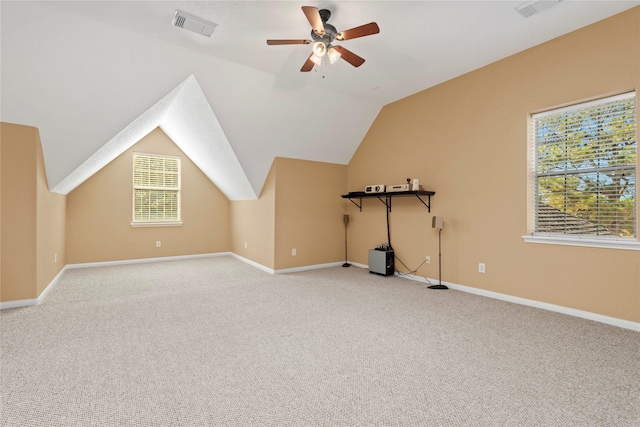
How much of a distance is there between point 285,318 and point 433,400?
1737 mm

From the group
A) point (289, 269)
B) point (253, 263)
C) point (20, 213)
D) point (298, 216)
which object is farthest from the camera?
point (253, 263)

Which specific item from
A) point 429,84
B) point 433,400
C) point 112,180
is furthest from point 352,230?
point 112,180

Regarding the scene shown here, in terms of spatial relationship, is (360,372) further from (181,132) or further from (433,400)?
(181,132)

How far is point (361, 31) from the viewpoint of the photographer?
8.30 feet

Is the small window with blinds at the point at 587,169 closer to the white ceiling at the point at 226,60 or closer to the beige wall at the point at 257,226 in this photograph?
the white ceiling at the point at 226,60

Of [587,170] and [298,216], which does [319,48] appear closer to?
[587,170]

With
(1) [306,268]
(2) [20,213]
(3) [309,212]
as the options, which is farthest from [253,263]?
(2) [20,213]

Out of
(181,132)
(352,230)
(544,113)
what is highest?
(181,132)

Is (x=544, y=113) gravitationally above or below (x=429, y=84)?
below

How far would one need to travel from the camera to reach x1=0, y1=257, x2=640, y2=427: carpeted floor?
1704 mm

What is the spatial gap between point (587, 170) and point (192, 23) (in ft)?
14.1

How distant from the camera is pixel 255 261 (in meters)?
6.14

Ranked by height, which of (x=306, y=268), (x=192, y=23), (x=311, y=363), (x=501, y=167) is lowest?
(x=311, y=363)

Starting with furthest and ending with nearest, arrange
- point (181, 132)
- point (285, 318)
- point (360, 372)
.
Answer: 1. point (181, 132)
2. point (285, 318)
3. point (360, 372)
